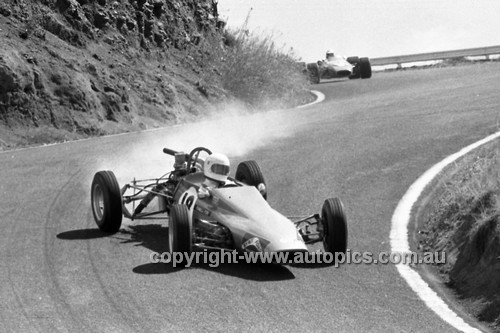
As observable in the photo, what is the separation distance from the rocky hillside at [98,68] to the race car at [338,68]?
7.07m

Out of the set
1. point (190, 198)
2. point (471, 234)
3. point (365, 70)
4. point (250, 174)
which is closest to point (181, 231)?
point (190, 198)

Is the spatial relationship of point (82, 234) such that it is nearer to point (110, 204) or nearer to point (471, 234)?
point (110, 204)

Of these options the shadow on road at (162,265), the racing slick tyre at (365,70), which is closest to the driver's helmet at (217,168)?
the shadow on road at (162,265)

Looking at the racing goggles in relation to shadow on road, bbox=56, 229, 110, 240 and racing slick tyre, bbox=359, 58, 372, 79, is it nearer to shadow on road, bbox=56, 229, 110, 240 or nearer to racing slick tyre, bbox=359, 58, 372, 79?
shadow on road, bbox=56, 229, 110, 240

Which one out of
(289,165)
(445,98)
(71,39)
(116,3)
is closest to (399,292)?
(289,165)

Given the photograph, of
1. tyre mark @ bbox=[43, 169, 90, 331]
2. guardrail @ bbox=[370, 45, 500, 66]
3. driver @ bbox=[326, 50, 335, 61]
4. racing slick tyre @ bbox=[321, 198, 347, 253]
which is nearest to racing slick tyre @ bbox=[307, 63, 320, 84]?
driver @ bbox=[326, 50, 335, 61]

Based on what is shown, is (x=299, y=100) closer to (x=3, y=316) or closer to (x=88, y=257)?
(x=88, y=257)

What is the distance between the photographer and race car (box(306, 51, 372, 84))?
124 feet

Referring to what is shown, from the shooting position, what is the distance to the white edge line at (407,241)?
811 centimetres

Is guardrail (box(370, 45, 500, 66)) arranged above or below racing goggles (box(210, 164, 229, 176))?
below

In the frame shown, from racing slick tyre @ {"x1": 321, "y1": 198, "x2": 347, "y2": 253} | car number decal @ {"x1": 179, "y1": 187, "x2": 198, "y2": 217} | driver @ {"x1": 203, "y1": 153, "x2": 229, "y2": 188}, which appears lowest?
racing slick tyre @ {"x1": 321, "y1": 198, "x2": 347, "y2": 253}

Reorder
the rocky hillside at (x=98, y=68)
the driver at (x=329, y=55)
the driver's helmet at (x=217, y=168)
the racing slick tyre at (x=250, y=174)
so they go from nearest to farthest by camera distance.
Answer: the driver's helmet at (x=217, y=168), the racing slick tyre at (x=250, y=174), the rocky hillside at (x=98, y=68), the driver at (x=329, y=55)

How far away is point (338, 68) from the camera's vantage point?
37.7 metres

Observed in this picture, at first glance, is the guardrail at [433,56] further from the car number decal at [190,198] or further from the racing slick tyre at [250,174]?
the car number decal at [190,198]
